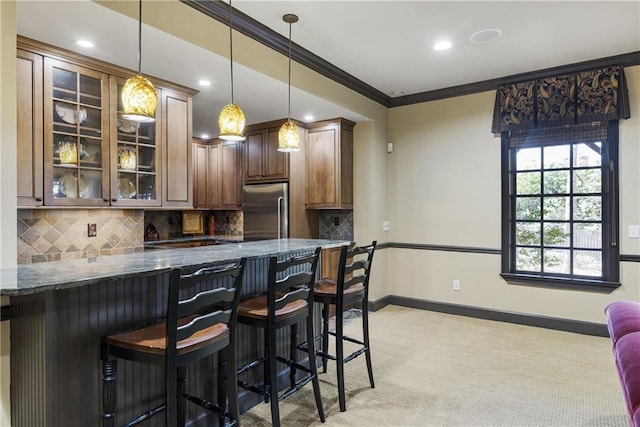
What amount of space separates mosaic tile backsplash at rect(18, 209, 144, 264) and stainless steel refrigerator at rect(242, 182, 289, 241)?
1595 millimetres

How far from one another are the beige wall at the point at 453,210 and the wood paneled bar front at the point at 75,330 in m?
3.62

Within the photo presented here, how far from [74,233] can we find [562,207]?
193 inches

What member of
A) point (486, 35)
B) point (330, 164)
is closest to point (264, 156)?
point (330, 164)

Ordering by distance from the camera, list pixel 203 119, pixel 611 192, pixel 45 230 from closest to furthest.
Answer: pixel 45 230 < pixel 611 192 < pixel 203 119

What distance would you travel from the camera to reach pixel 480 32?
127 inches

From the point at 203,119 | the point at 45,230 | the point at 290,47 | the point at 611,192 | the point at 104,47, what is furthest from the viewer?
the point at 203,119

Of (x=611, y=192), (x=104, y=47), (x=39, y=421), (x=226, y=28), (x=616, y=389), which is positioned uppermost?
(x=226, y=28)

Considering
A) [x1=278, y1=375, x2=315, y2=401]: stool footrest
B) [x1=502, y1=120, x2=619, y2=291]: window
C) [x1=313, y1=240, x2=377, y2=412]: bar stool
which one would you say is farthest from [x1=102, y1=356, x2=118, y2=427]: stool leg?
[x1=502, y1=120, x2=619, y2=291]: window

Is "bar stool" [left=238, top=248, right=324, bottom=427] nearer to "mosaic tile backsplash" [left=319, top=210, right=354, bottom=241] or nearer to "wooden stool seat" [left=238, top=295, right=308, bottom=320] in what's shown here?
"wooden stool seat" [left=238, top=295, right=308, bottom=320]

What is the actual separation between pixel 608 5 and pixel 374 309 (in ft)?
12.4

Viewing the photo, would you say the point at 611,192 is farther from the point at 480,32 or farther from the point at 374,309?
the point at 374,309

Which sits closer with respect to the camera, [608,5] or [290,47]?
[608,5]

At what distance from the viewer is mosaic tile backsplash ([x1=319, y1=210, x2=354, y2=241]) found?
5.14 meters

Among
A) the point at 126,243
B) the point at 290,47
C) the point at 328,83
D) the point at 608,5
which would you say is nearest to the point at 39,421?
the point at 126,243
